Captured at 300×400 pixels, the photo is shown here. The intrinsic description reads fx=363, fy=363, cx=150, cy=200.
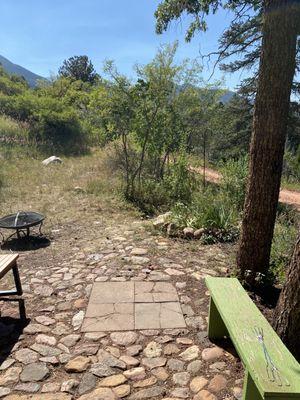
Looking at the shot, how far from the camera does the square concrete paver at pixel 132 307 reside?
3.10 m

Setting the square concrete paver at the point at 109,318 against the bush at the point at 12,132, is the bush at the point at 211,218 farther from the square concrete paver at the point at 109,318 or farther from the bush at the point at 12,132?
the bush at the point at 12,132

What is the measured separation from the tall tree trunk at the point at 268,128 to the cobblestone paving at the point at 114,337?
78 cm

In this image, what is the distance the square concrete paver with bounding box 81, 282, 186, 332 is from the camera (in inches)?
122

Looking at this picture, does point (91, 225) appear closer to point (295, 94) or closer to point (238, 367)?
point (238, 367)

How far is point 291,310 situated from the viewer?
7.90ft

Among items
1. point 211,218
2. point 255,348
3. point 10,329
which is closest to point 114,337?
point 10,329

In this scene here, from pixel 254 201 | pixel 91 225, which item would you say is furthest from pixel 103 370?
pixel 91 225

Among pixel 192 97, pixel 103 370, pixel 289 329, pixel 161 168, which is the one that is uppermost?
pixel 192 97

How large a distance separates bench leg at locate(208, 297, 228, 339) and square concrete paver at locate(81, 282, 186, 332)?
29 cm

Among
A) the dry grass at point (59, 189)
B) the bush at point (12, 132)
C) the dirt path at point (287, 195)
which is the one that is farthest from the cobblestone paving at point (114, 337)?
the bush at point (12, 132)

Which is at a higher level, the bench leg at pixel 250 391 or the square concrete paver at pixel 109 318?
the bench leg at pixel 250 391

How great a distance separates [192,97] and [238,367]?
779 cm

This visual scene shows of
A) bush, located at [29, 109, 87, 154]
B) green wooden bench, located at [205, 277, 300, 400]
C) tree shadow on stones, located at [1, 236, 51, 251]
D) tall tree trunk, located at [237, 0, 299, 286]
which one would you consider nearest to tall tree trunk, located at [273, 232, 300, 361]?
green wooden bench, located at [205, 277, 300, 400]

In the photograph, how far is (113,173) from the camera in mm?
9906
